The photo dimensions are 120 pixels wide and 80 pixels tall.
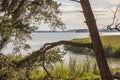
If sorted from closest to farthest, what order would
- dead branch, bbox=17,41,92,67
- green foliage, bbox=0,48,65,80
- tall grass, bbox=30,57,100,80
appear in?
green foliage, bbox=0,48,65,80 < dead branch, bbox=17,41,92,67 < tall grass, bbox=30,57,100,80

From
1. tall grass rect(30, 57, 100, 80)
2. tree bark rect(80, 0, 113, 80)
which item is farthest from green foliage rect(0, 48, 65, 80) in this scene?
tall grass rect(30, 57, 100, 80)

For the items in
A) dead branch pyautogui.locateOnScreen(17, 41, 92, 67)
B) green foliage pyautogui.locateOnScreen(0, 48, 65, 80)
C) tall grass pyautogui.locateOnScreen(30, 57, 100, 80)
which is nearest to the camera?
green foliage pyautogui.locateOnScreen(0, 48, 65, 80)

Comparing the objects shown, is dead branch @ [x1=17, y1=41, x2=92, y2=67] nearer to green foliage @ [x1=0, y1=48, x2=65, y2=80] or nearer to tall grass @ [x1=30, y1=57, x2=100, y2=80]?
green foliage @ [x1=0, y1=48, x2=65, y2=80]

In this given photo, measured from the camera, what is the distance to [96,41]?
7.19m

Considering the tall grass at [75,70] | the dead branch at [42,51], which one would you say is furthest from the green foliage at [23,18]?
the tall grass at [75,70]

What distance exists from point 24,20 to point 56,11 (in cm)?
80

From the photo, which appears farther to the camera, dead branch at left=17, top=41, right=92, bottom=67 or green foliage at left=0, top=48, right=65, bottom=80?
dead branch at left=17, top=41, right=92, bottom=67

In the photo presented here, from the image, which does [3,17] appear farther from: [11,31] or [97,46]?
[97,46]

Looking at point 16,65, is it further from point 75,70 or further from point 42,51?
point 75,70

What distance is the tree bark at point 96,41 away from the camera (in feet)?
23.5

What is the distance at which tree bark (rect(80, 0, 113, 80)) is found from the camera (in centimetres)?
717

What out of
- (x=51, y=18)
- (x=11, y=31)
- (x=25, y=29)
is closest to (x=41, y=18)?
(x=51, y=18)

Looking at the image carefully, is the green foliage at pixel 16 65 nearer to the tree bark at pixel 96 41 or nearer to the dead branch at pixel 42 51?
the dead branch at pixel 42 51

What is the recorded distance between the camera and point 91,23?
7207 millimetres
